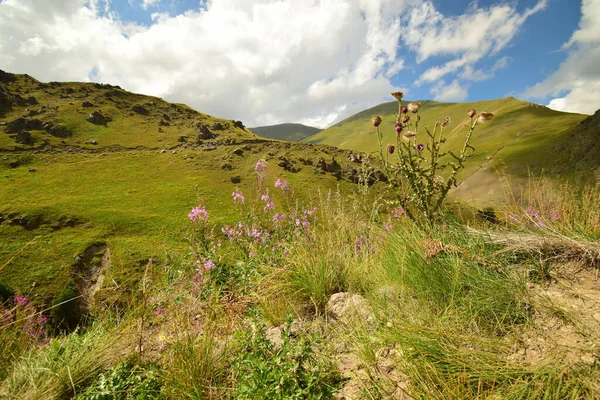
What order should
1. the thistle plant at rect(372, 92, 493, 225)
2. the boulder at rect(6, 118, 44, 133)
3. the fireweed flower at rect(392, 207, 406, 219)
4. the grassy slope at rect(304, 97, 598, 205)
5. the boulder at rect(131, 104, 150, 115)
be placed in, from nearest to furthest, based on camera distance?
the thistle plant at rect(372, 92, 493, 225) → the fireweed flower at rect(392, 207, 406, 219) → the grassy slope at rect(304, 97, 598, 205) → the boulder at rect(6, 118, 44, 133) → the boulder at rect(131, 104, 150, 115)

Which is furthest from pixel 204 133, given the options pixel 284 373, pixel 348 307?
pixel 284 373

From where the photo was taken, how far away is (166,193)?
49.5 metres

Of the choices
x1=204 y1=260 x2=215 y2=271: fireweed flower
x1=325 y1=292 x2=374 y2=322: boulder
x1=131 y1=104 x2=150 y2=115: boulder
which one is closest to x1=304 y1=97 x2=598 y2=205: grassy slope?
x1=204 y1=260 x2=215 y2=271: fireweed flower

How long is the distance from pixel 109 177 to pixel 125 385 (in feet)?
212

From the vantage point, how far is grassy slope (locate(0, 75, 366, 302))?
103 ft

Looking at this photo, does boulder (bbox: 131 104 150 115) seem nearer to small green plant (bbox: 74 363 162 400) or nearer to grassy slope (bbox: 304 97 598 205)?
grassy slope (bbox: 304 97 598 205)

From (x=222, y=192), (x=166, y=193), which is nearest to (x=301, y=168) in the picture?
(x=222, y=192)

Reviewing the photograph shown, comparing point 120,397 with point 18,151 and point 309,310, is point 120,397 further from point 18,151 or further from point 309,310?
point 18,151

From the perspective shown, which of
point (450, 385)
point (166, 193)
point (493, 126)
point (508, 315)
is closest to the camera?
point (450, 385)

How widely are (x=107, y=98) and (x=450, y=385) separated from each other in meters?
121

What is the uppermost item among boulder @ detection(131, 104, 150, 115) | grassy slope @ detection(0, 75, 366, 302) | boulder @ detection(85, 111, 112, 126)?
boulder @ detection(131, 104, 150, 115)

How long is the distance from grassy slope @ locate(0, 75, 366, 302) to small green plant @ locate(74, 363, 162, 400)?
4.92 feet

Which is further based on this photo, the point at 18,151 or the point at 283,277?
the point at 18,151

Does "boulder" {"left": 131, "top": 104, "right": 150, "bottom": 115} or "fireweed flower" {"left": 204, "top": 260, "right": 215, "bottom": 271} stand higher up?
"boulder" {"left": 131, "top": 104, "right": 150, "bottom": 115}
